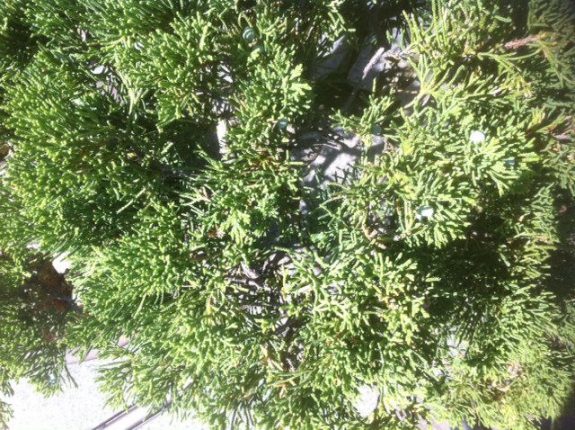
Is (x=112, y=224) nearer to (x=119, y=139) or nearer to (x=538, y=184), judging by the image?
(x=119, y=139)

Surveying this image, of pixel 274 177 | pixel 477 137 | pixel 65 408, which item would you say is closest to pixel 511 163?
pixel 477 137

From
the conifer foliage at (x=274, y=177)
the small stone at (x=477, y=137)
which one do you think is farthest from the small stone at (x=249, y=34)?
the small stone at (x=477, y=137)

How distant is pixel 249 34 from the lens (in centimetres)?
79

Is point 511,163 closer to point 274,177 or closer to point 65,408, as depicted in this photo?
point 274,177

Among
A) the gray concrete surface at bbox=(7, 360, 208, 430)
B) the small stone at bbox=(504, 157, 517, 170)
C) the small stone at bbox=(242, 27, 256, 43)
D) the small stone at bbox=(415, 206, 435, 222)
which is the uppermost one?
the small stone at bbox=(242, 27, 256, 43)

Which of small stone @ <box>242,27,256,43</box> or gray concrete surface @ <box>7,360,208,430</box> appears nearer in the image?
small stone @ <box>242,27,256,43</box>

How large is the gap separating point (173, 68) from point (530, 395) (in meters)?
1.60

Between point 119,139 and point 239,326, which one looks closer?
point 119,139

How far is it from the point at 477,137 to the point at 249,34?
0.45 metres

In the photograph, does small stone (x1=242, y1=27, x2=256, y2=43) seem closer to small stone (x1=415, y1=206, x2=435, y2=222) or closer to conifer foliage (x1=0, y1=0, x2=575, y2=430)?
conifer foliage (x1=0, y1=0, x2=575, y2=430)

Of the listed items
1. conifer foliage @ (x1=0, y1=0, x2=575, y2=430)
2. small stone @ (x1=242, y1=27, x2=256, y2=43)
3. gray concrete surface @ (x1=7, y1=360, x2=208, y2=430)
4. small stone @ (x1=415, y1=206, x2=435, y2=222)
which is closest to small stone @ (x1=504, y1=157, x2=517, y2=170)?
conifer foliage @ (x1=0, y1=0, x2=575, y2=430)

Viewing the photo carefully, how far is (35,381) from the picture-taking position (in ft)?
4.53

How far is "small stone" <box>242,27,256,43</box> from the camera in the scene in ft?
2.58

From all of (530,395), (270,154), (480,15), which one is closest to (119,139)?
(270,154)
